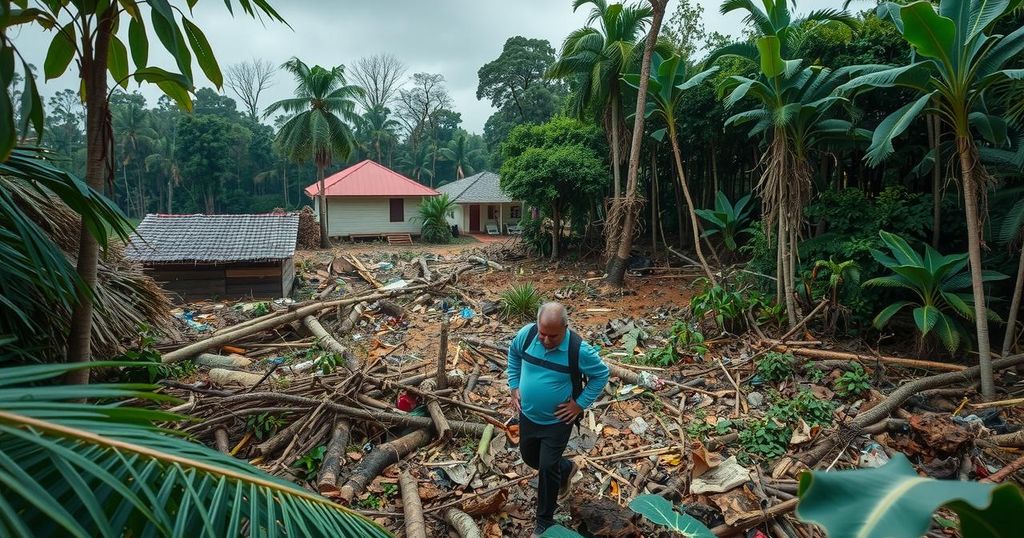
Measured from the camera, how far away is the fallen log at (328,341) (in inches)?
278

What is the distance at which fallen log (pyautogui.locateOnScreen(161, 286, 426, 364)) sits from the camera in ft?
23.1

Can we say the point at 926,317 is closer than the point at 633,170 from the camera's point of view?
Yes

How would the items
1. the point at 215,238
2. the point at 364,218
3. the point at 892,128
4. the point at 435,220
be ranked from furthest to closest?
1. the point at 364,218
2. the point at 435,220
3. the point at 215,238
4. the point at 892,128

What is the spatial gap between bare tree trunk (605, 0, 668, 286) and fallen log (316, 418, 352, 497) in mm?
8189

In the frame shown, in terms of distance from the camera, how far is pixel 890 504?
40.8 inches

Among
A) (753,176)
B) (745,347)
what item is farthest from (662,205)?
(745,347)

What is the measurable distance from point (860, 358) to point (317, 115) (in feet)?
69.1

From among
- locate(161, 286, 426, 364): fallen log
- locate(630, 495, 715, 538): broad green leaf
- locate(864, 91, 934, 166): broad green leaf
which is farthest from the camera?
locate(161, 286, 426, 364): fallen log

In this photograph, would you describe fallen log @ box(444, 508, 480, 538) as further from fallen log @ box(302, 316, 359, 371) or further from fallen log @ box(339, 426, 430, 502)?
fallen log @ box(302, 316, 359, 371)

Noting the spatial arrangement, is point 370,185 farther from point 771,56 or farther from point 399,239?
point 771,56

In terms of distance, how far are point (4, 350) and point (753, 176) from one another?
51.1ft

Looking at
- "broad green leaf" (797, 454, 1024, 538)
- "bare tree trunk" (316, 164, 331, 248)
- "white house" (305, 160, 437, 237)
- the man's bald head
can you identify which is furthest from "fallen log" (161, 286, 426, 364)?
"white house" (305, 160, 437, 237)

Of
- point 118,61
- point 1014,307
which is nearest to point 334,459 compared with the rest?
point 118,61

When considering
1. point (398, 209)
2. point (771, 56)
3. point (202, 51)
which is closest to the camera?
point (202, 51)
